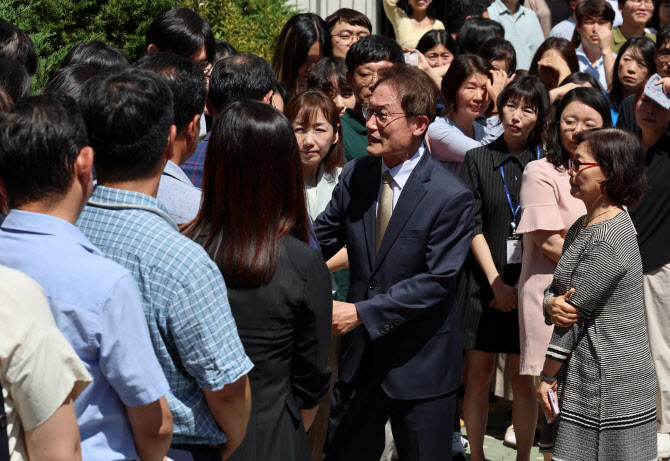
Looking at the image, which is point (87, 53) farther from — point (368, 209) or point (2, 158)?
point (2, 158)

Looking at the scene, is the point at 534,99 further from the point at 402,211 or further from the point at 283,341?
the point at 283,341

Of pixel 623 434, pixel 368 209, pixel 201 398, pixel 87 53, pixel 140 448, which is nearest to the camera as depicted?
pixel 140 448

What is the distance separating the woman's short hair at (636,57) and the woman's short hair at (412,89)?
2.89 metres

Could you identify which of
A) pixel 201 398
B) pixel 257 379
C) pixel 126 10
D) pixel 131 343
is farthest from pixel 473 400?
pixel 126 10

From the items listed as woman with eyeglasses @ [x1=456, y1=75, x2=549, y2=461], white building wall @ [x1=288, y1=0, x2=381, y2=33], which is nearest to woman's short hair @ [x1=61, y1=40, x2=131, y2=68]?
woman with eyeglasses @ [x1=456, y1=75, x2=549, y2=461]

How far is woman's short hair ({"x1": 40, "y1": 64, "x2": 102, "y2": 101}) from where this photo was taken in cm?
325

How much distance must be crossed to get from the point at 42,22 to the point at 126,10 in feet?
2.19

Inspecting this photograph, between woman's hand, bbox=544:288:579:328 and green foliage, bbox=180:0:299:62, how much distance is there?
4279 mm

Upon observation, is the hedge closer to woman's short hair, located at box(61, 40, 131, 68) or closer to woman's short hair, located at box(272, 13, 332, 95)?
woman's short hair, located at box(61, 40, 131, 68)

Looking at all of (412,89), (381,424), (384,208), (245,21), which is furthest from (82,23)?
(381,424)

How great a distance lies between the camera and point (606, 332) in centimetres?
338

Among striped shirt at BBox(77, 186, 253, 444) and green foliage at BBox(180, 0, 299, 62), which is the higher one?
green foliage at BBox(180, 0, 299, 62)

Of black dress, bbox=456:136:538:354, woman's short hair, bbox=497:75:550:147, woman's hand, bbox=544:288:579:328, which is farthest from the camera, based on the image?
woman's short hair, bbox=497:75:550:147

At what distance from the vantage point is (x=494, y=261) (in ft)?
15.4
